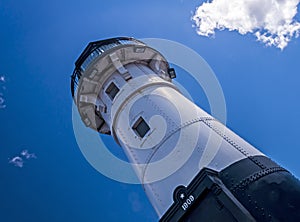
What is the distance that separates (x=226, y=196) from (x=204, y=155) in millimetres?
2008

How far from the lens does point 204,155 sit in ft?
25.8

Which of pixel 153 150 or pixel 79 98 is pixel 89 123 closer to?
pixel 79 98

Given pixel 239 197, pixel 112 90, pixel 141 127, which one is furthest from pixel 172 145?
pixel 112 90

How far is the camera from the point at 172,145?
8602mm

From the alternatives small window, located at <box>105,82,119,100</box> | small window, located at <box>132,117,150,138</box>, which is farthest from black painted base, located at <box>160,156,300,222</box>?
small window, located at <box>105,82,119,100</box>

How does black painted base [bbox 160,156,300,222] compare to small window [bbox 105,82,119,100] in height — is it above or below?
below

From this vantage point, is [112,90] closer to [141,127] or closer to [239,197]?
[141,127]

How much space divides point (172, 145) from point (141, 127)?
1734 millimetres

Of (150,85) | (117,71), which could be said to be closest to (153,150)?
(150,85)

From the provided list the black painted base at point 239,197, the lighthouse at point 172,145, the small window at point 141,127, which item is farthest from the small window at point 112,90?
the black painted base at point 239,197

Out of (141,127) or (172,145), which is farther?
(141,127)

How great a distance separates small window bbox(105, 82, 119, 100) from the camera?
1230 centimetres

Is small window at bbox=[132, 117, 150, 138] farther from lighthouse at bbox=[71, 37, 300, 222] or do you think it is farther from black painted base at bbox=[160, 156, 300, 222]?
black painted base at bbox=[160, 156, 300, 222]

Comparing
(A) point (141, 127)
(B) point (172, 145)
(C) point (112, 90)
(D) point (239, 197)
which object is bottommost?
(D) point (239, 197)
